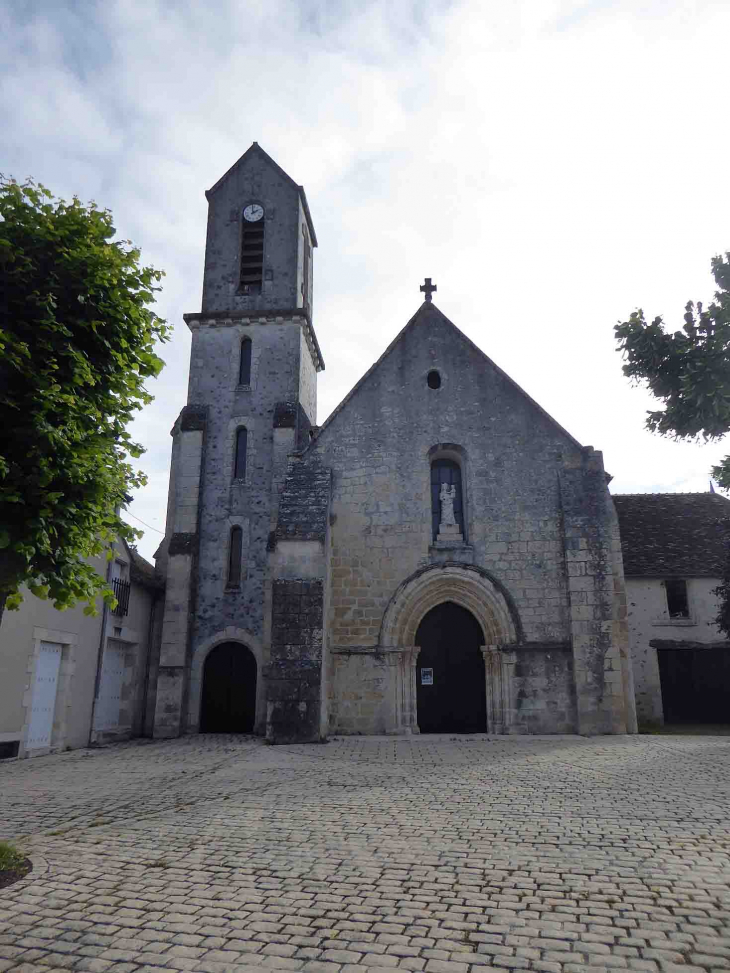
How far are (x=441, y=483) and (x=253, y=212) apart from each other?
11.9 metres

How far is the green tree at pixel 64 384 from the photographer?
6.71 meters

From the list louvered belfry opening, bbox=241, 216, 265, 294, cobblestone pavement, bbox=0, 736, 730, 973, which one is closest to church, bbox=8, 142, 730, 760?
louvered belfry opening, bbox=241, 216, 265, 294

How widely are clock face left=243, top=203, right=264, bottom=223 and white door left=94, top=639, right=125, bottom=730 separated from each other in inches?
539

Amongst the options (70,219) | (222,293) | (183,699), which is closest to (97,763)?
(183,699)

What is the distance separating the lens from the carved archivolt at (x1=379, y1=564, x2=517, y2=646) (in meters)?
15.3

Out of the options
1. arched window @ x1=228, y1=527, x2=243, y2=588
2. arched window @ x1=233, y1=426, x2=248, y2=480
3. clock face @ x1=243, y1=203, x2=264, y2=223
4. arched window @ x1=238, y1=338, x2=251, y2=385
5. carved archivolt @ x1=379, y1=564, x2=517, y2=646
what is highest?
clock face @ x1=243, y1=203, x2=264, y2=223

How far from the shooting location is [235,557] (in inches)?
757

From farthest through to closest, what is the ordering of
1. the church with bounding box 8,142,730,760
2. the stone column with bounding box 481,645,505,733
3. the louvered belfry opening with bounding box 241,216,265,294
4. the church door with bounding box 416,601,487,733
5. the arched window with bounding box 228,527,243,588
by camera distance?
the louvered belfry opening with bounding box 241,216,265,294 → the arched window with bounding box 228,527,243,588 → the church door with bounding box 416,601,487,733 → the stone column with bounding box 481,645,505,733 → the church with bounding box 8,142,730,760

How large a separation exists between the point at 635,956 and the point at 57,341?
7046mm

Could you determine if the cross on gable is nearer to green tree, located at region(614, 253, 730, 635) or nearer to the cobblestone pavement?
green tree, located at region(614, 253, 730, 635)

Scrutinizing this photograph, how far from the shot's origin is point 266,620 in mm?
17969

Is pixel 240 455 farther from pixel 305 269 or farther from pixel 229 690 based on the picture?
pixel 305 269

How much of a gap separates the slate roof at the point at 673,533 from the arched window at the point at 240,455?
12277 millimetres

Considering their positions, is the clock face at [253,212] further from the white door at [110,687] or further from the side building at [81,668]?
the white door at [110,687]
